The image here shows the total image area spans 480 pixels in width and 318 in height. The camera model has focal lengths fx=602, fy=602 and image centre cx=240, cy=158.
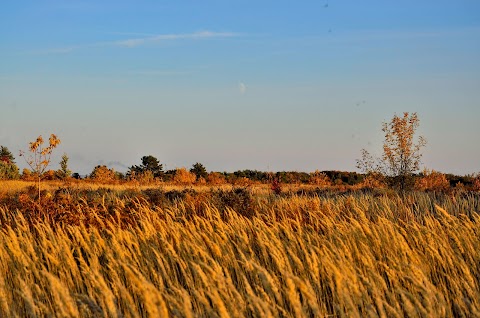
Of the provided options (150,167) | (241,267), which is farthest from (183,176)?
(241,267)

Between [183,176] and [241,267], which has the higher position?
[183,176]

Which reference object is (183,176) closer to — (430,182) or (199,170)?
(199,170)

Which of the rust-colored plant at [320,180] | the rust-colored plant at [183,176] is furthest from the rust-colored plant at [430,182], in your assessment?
the rust-colored plant at [183,176]

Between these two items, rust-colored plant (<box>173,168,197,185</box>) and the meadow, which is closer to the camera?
the meadow

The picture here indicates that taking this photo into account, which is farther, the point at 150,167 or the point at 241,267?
the point at 150,167

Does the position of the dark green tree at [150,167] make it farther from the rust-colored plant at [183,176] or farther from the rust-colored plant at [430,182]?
the rust-colored plant at [430,182]

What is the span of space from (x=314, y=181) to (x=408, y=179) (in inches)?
643

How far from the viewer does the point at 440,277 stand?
6910mm

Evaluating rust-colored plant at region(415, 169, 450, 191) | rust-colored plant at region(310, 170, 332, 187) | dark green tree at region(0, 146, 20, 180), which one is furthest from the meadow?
rust-colored plant at region(310, 170, 332, 187)

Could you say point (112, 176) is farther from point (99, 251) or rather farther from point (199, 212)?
point (99, 251)

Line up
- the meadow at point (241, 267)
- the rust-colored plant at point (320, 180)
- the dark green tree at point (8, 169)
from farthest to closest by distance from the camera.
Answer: the rust-colored plant at point (320, 180) → the dark green tree at point (8, 169) → the meadow at point (241, 267)

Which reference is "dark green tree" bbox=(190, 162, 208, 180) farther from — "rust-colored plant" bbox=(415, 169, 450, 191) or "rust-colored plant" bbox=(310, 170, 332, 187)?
"rust-colored plant" bbox=(415, 169, 450, 191)

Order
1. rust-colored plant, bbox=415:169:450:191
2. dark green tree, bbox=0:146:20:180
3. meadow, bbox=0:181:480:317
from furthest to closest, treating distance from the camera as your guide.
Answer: dark green tree, bbox=0:146:20:180, rust-colored plant, bbox=415:169:450:191, meadow, bbox=0:181:480:317

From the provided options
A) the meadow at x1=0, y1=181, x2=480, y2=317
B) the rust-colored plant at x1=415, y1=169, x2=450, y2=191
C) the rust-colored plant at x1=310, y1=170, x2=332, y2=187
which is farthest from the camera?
the rust-colored plant at x1=310, y1=170, x2=332, y2=187
